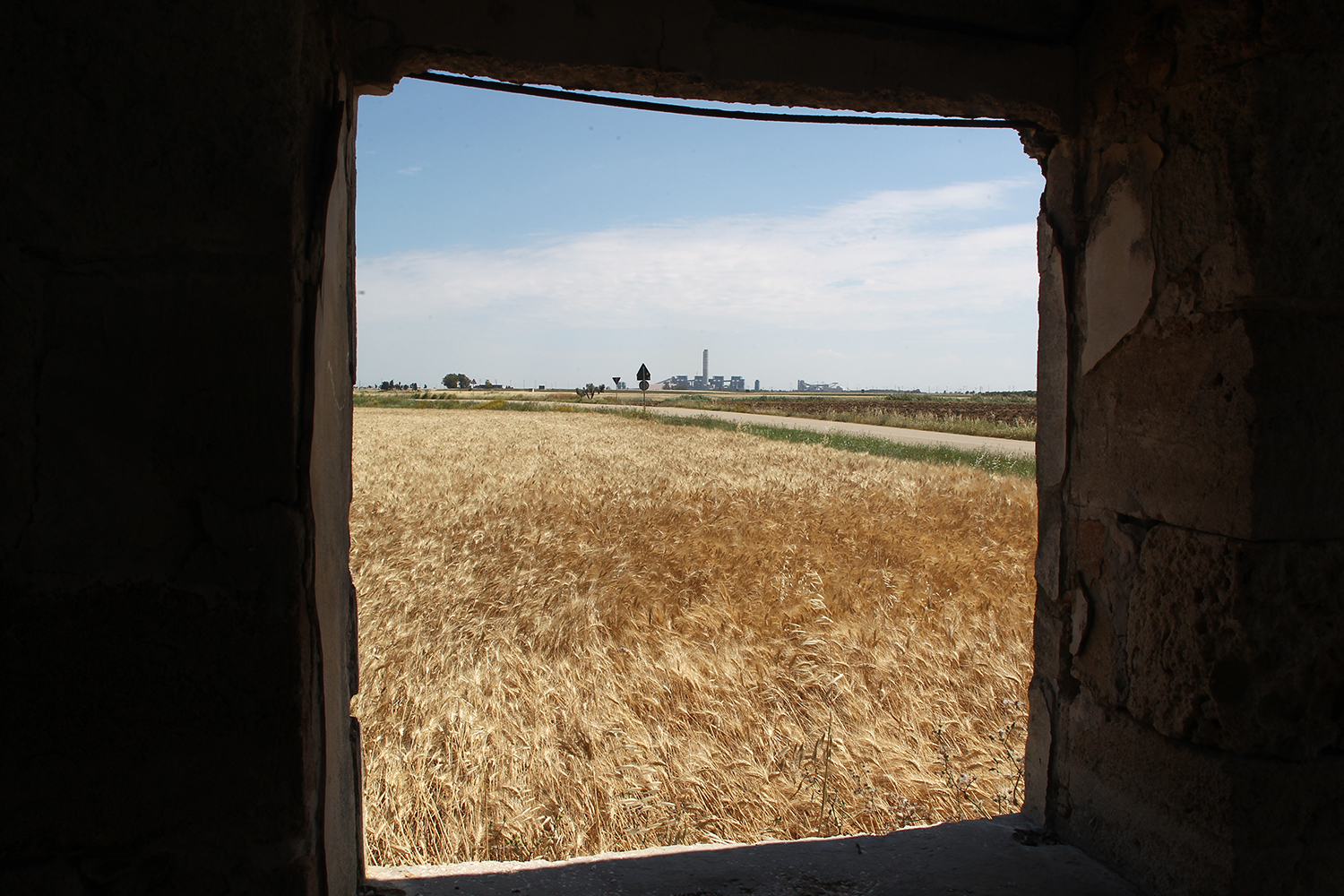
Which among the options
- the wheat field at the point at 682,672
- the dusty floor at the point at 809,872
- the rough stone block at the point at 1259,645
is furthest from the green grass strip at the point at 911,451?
the rough stone block at the point at 1259,645

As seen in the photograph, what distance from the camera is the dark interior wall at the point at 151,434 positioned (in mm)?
1268

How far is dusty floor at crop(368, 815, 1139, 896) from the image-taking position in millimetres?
1950

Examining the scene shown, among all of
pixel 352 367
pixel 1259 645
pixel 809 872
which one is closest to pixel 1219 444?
pixel 1259 645

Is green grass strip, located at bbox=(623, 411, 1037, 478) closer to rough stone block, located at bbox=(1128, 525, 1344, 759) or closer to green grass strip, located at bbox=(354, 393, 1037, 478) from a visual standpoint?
green grass strip, located at bbox=(354, 393, 1037, 478)

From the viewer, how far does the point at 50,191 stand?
1.26m

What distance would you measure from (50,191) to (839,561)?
5227mm

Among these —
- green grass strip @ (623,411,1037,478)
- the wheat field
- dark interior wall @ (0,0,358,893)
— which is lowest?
the wheat field

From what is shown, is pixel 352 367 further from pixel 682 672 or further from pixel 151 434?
pixel 682 672

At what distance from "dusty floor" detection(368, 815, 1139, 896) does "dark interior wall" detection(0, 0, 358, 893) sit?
814 mm

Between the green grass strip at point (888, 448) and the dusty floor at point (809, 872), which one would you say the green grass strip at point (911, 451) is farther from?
the dusty floor at point (809, 872)

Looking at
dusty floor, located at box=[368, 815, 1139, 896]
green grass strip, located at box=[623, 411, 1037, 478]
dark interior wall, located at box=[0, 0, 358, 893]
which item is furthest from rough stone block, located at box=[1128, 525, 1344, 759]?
green grass strip, located at box=[623, 411, 1037, 478]

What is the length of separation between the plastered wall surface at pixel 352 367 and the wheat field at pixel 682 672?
0.93 m

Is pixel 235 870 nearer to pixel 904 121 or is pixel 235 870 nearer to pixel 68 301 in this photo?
pixel 68 301

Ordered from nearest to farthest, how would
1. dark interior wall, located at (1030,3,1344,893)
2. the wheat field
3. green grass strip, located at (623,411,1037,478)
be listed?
1. dark interior wall, located at (1030,3,1344,893)
2. the wheat field
3. green grass strip, located at (623,411,1037,478)
